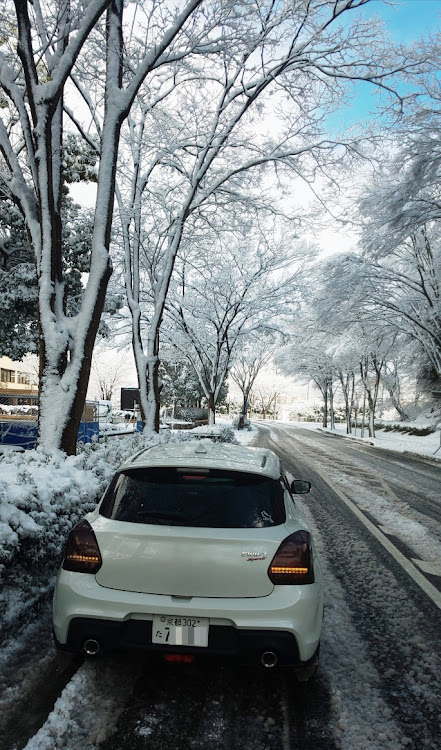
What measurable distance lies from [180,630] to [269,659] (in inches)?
19.3

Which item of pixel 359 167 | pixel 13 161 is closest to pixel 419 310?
pixel 359 167

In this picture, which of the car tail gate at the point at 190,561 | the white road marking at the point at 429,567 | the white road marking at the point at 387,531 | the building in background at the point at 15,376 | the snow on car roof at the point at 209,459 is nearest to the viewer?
the car tail gate at the point at 190,561

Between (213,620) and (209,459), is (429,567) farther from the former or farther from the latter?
(213,620)

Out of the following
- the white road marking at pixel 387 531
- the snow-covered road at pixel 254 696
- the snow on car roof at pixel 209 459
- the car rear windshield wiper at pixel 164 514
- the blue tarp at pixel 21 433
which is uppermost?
the snow on car roof at pixel 209 459

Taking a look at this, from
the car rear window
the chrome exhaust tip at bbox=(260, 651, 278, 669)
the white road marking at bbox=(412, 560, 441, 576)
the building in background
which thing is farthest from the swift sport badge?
the building in background

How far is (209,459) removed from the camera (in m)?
3.14

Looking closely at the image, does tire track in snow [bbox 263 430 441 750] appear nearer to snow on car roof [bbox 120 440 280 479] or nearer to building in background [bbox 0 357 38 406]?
snow on car roof [bbox 120 440 280 479]

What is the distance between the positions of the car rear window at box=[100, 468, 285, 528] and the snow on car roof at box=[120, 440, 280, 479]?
0.14 ft

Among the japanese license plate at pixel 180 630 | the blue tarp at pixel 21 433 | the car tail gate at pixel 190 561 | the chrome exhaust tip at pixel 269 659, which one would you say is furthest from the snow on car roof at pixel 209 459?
the blue tarp at pixel 21 433

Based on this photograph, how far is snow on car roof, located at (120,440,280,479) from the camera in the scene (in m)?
3.01

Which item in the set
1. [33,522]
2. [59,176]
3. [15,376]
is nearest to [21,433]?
[59,176]

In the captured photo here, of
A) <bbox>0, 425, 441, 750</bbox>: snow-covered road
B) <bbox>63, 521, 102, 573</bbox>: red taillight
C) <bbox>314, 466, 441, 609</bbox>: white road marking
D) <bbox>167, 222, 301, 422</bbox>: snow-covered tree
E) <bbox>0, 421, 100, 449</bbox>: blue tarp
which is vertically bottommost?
<bbox>314, 466, 441, 609</bbox>: white road marking

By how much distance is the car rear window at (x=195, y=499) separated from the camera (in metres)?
2.75

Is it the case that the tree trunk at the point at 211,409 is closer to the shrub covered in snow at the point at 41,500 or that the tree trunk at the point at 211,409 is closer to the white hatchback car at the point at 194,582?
the shrub covered in snow at the point at 41,500
